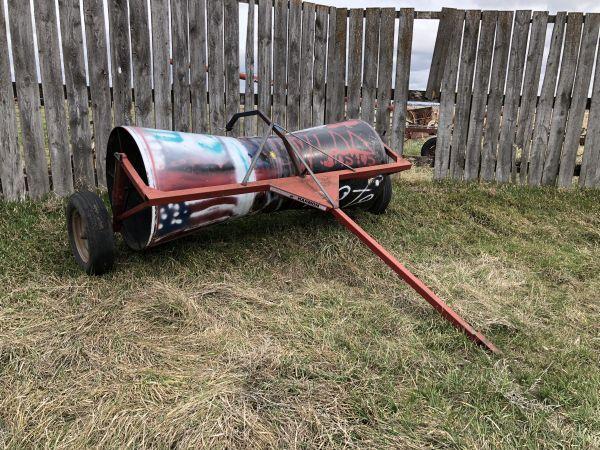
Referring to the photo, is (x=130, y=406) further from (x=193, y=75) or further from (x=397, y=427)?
(x=193, y=75)

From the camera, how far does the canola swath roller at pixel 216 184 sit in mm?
2959

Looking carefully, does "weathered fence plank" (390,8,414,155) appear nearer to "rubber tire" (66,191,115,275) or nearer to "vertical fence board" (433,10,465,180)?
"vertical fence board" (433,10,465,180)

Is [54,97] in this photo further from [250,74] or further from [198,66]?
[250,74]

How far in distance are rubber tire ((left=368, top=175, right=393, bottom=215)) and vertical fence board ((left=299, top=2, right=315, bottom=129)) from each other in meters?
1.39

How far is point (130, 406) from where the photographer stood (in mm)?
2035

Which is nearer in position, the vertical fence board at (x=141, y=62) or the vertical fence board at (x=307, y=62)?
the vertical fence board at (x=141, y=62)

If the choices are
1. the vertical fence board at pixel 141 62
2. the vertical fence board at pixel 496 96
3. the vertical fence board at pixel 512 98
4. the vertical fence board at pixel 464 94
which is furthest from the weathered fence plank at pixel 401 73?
the vertical fence board at pixel 141 62

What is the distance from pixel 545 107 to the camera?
220 inches

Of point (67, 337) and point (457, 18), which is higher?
point (457, 18)

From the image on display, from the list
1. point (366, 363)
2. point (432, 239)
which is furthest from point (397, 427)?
point (432, 239)

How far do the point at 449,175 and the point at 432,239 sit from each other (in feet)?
6.53

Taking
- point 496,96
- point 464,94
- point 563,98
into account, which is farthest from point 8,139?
point 563,98

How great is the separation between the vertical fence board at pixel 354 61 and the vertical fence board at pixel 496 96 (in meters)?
1.52

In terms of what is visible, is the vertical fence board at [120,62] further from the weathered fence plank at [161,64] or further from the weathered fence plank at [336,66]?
the weathered fence plank at [336,66]
